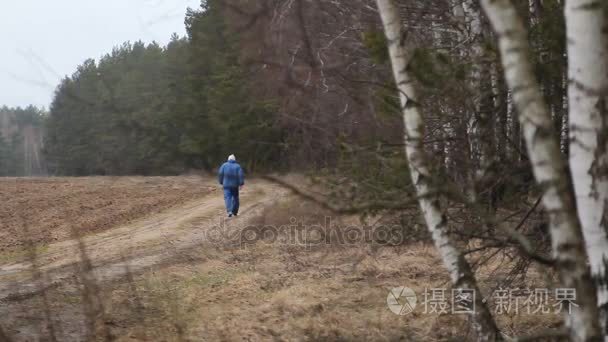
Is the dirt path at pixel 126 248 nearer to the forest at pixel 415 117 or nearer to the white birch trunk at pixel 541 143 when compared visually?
the forest at pixel 415 117

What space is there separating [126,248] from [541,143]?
12171mm

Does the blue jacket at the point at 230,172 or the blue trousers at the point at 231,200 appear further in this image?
the blue trousers at the point at 231,200

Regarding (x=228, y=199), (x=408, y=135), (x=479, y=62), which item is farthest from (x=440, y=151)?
(x=228, y=199)

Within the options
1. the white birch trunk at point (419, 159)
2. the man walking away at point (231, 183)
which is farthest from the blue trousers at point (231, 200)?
the white birch trunk at point (419, 159)

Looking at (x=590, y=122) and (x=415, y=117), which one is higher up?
(x=415, y=117)

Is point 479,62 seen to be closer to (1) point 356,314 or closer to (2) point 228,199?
(1) point 356,314

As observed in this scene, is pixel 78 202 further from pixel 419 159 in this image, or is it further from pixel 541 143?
pixel 541 143

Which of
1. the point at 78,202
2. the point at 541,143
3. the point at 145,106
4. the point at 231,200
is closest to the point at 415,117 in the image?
the point at 541,143

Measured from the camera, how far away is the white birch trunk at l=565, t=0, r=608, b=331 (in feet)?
10.5

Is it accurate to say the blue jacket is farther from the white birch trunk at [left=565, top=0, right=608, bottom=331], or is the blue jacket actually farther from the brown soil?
the white birch trunk at [left=565, top=0, right=608, bottom=331]

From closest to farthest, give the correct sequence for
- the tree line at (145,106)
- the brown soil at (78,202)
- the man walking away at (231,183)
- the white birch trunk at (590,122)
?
the white birch trunk at (590,122) → the tree line at (145,106) → the man walking away at (231,183) → the brown soil at (78,202)

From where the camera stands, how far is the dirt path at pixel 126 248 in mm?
11422

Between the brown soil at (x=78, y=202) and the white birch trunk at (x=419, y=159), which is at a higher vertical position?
the white birch trunk at (x=419, y=159)

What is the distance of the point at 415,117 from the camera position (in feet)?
15.5
